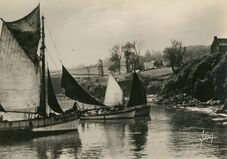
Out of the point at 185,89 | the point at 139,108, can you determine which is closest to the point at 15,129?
the point at 139,108

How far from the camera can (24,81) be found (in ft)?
140

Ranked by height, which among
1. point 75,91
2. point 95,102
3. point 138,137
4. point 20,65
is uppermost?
point 20,65

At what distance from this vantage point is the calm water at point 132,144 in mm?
30977

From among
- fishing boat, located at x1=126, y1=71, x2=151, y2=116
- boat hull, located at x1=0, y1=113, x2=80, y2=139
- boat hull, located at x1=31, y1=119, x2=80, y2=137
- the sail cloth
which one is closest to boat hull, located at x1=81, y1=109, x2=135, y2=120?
fishing boat, located at x1=126, y1=71, x2=151, y2=116

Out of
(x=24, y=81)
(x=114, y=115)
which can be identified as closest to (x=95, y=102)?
(x=24, y=81)

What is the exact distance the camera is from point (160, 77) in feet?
412

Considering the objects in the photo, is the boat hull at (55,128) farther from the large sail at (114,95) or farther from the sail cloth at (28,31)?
the large sail at (114,95)

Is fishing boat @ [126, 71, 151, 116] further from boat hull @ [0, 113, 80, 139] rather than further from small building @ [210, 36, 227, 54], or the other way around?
small building @ [210, 36, 227, 54]

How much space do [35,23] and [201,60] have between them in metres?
51.1

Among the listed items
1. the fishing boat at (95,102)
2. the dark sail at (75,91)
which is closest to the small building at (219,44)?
the fishing boat at (95,102)

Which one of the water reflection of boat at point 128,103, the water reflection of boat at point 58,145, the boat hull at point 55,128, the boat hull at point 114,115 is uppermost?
the water reflection of boat at point 128,103

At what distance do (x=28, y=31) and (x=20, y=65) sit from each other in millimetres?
3492

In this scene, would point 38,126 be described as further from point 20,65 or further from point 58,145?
point 58,145

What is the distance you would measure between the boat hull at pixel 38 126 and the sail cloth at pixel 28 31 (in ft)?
19.0
